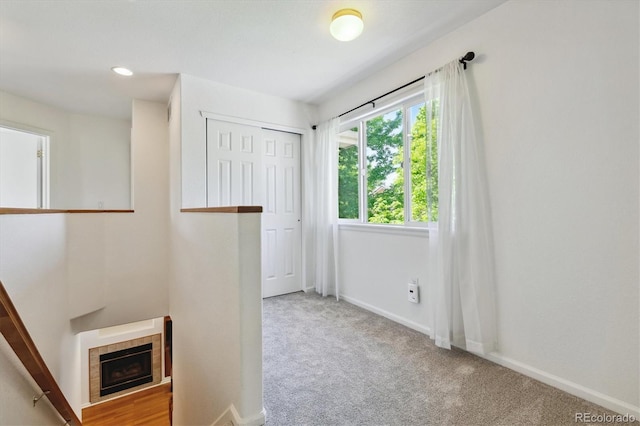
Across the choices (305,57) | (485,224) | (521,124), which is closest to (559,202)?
(485,224)

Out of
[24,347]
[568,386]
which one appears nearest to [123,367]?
[24,347]

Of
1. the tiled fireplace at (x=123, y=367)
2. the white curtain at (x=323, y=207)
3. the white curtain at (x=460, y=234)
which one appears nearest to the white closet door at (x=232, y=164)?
the white curtain at (x=323, y=207)

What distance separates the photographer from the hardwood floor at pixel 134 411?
4.01 metres

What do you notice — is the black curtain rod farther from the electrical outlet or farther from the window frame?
the electrical outlet

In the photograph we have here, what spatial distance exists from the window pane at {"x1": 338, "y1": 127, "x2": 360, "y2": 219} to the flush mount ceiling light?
131cm

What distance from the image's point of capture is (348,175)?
328 centimetres

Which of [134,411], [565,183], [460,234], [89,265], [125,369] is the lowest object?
[134,411]

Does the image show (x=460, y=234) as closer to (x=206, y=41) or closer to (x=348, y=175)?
(x=348, y=175)

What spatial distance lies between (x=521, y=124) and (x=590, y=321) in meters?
1.22

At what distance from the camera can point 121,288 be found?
3.27 meters

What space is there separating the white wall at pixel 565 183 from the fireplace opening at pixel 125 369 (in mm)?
5649
